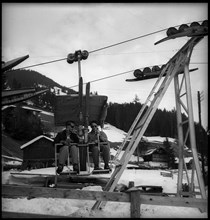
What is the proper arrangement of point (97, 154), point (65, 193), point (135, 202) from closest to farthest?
point (135, 202) → point (65, 193) → point (97, 154)

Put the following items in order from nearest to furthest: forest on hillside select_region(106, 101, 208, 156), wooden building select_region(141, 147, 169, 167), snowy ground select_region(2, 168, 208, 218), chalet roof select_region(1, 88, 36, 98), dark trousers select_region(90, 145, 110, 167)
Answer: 1. chalet roof select_region(1, 88, 36, 98)
2. snowy ground select_region(2, 168, 208, 218)
3. dark trousers select_region(90, 145, 110, 167)
4. wooden building select_region(141, 147, 169, 167)
5. forest on hillside select_region(106, 101, 208, 156)

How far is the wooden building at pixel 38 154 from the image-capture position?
1762 cm

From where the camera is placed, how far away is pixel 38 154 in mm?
19516

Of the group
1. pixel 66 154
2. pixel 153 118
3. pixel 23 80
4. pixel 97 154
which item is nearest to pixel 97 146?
pixel 97 154

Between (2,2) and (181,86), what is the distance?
490 cm

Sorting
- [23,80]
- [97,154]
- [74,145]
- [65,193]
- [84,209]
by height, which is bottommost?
[84,209]

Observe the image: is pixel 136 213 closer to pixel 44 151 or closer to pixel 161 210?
pixel 161 210

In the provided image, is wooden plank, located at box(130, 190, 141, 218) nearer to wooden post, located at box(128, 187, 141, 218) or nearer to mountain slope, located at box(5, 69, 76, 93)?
wooden post, located at box(128, 187, 141, 218)

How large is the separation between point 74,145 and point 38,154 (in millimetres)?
12564

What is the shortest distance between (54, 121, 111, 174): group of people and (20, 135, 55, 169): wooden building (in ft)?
31.1

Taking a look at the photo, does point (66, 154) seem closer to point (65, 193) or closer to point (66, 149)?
point (66, 149)

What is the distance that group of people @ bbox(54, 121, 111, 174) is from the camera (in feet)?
25.7

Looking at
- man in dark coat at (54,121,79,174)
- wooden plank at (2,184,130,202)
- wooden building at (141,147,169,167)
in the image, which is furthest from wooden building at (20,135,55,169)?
wooden building at (141,147,169,167)

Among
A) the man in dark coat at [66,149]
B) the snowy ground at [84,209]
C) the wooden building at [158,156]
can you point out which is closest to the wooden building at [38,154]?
the man in dark coat at [66,149]
